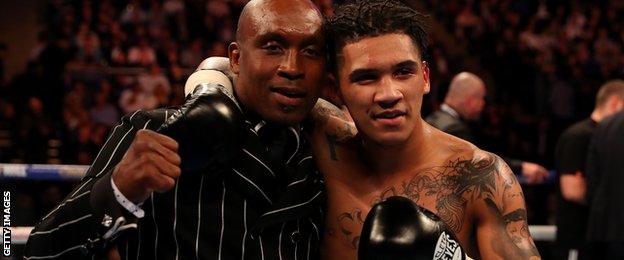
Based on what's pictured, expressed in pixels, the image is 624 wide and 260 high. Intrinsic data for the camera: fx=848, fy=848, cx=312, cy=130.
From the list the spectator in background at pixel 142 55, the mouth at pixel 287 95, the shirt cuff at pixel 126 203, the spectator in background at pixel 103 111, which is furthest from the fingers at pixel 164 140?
the spectator in background at pixel 142 55

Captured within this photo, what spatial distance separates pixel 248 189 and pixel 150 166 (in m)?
0.34

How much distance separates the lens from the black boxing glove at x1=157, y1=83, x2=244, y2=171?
1.58 m

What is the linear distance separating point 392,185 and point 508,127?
6.72 m

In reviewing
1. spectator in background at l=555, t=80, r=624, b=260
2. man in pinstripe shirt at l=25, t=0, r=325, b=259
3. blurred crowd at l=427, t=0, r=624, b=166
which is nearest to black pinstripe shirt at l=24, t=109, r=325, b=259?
man in pinstripe shirt at l=25, t=0, r=325, b=259

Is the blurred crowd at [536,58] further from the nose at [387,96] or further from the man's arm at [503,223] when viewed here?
the nose at [387,96]

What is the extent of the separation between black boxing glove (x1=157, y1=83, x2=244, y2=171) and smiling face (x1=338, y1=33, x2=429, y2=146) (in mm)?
384

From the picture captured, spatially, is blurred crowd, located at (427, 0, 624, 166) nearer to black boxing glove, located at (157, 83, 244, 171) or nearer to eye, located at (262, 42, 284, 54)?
eye, located at (262, 42, 284, 54)

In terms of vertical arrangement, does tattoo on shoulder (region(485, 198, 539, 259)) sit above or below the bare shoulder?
below

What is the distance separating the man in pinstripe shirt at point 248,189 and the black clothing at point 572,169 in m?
3.06

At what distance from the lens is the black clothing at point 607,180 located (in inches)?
172

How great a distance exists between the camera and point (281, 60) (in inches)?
73.1

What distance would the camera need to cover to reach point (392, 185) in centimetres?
206

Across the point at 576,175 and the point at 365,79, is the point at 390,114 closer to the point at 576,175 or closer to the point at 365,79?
the point at 365,79

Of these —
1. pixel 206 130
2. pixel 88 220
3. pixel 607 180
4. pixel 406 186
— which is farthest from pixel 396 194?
pixel 607 180
